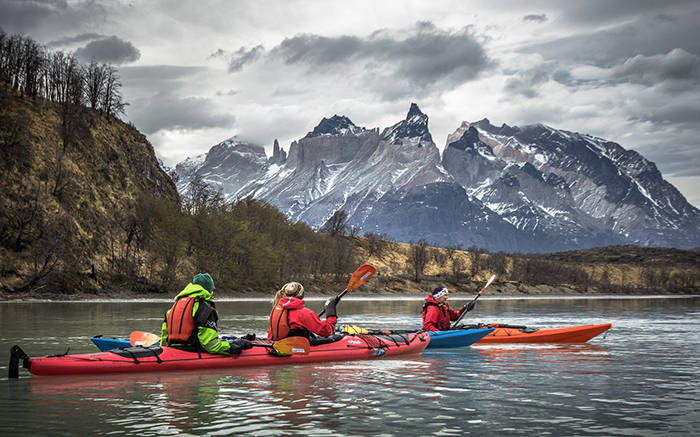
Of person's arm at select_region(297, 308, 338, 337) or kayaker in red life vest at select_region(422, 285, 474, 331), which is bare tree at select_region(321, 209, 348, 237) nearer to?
kayaker in red life vest at select_region(422, 285, 474, 331)

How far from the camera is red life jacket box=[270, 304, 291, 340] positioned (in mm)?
14117

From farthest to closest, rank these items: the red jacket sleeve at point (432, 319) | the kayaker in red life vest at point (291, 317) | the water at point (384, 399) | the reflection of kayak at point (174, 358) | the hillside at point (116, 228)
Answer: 1. the hillside at point (116, 228)
2. the red jacket sleeve at point (432, 319)
3. the kayaker in red life vest at point (291, 317)
4. the reflection of kayak at point (174, 358)
5. the water at point (384, 399)

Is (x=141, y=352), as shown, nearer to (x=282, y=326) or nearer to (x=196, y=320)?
(x=196, y=320)

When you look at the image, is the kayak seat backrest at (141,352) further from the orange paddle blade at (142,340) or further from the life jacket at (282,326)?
the life jacket at (282,326)

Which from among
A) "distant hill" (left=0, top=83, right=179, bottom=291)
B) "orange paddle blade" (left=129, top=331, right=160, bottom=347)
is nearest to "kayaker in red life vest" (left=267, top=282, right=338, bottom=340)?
"orange paddle blade" (left=129, top=331, right=160, bottom=347)

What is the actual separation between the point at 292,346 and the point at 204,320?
2.47 m

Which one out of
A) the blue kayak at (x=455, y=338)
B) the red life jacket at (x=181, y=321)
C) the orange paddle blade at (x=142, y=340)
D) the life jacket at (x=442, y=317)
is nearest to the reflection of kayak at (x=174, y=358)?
the red life jacket at (x=181, y=321)

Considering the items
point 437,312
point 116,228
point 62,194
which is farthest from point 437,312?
point 116,228

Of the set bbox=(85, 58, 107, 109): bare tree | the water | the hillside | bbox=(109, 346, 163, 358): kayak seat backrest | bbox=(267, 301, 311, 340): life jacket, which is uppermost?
bbox=(85, 58, 107, 109): bare tree

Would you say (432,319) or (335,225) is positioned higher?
(335,225)

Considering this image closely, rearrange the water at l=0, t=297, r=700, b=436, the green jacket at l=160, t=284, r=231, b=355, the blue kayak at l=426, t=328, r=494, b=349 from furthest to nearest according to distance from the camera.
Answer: the blue kayak at l=426, t=328, r=494, b=349, the green jacket at l=160, t=284, r=231, b=355, the water at l=0, t=297, r=700, b=436

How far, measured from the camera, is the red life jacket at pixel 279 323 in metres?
14.1

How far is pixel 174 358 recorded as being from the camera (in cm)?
1260

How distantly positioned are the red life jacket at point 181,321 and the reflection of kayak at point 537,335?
10.4 m
